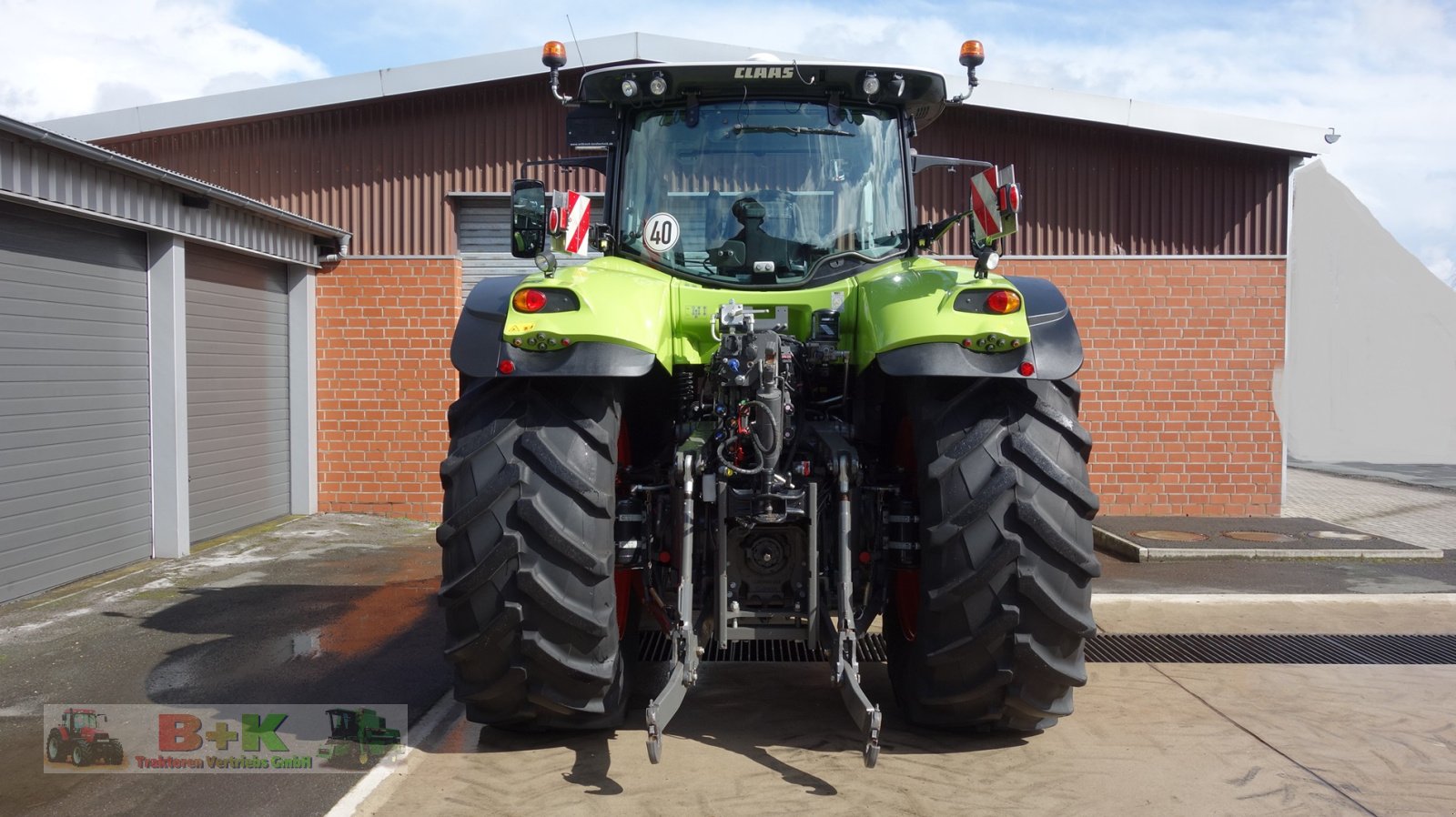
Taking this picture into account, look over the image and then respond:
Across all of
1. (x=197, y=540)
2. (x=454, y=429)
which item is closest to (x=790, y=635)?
(x=454, y=429)

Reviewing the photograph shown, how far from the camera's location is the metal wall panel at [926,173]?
11.6m

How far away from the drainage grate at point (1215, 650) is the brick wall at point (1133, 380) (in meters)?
4.74

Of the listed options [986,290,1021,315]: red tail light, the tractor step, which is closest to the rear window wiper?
[986,290,1021,315]: red tail light

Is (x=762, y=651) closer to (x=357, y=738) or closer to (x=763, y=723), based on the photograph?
(x=763, y=723)

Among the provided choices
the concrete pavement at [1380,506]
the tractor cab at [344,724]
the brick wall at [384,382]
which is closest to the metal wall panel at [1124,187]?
the concrete pavement at [1380,506]

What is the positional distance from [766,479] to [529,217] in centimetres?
161

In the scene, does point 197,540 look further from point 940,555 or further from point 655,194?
point 940,555

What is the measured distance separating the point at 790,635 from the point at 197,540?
7.20 meters

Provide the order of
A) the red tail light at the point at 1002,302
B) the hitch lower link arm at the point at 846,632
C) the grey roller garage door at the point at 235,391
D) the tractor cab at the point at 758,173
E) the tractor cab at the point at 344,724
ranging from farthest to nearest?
the grey roller garage door at the point at 235,391 → the tractor cab at the point at 758,173 → the tractor cab at the point at 344,724 → the red tail light at the point at 1002,302 → the hitch lower link arm at the point at 846,632

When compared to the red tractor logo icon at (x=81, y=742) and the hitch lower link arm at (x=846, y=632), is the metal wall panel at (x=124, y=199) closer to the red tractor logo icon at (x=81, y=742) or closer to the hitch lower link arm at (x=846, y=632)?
the red tractor logo icon at (x=81, y=742)

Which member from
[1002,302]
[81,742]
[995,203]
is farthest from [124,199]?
[1002,302]

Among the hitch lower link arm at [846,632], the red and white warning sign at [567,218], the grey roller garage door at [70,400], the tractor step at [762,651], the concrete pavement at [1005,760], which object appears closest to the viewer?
the hitch lower link arm at [846,632]

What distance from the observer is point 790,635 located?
4.18 meters

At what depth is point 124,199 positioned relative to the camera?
824 centimetres
